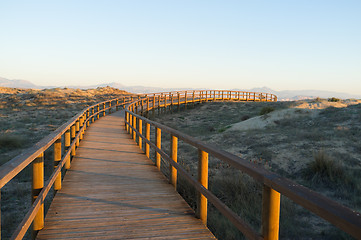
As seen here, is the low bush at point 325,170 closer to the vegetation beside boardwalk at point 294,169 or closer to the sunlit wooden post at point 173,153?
Result: the vegetation beside boardwalk at point 294,169

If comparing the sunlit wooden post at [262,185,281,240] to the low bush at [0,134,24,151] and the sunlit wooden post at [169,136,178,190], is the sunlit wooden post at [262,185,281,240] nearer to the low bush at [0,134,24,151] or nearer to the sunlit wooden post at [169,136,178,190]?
the sunlit wooden post at [169,136,178,190]

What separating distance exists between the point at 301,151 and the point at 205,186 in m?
6.57

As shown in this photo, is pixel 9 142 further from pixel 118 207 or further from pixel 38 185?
pixel 38 185

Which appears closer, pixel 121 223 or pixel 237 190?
pixel 121 223

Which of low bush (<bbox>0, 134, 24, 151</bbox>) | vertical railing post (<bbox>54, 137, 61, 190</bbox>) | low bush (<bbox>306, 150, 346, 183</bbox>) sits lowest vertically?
low bush (<bbox>0, 134, 24, 151</bbox>)

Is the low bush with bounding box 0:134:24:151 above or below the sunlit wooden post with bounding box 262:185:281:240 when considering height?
below

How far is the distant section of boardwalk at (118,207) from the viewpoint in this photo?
10.6 ft

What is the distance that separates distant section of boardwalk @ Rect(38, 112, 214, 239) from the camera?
3.24m

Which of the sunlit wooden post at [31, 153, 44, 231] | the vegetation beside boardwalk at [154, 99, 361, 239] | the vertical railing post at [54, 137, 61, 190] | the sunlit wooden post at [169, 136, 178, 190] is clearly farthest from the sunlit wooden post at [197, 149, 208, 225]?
the vertical railing post at [54, 137, 61, 190]

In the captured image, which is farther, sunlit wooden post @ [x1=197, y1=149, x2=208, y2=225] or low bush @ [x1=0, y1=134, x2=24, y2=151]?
low bush @ [x1=0, y1=134, x2=24, y2=151]

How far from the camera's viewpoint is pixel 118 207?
404 cm

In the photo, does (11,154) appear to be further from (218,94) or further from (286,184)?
(218,94)

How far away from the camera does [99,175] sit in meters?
5.77

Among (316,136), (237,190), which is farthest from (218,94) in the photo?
(237,190)
